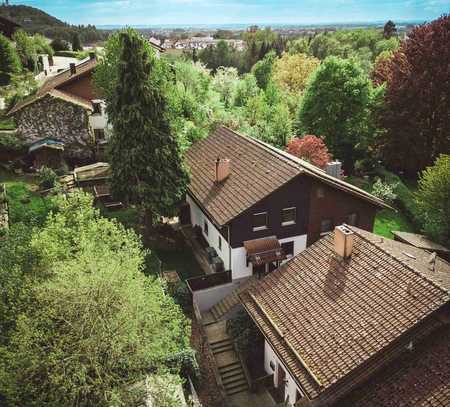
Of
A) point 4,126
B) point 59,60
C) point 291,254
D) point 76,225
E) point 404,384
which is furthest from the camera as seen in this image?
point 59,60

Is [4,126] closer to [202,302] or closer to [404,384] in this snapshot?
[202,302]

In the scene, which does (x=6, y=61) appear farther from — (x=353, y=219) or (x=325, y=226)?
(x=353, y=219)

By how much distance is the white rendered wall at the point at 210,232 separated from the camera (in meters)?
27.4

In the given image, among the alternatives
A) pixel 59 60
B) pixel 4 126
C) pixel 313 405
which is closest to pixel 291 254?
pixel 313 405

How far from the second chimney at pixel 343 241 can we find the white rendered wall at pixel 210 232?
27.8ft

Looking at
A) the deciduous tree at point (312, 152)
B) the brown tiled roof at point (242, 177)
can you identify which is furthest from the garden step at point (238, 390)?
the deciduous tree at point (312, 152)

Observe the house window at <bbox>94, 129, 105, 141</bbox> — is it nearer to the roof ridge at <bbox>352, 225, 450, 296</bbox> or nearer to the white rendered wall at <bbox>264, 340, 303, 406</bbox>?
the white rendered wall at <bbox>264, 340, 303, 406</bbox>

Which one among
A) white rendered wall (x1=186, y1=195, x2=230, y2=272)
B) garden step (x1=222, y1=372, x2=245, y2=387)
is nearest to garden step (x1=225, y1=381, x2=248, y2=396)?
garden step (x1=222, y1=372, x2=245, y2=387)

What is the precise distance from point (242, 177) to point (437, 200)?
15.8 metres

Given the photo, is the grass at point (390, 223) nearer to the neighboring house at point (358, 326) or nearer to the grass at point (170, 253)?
the neighboring house at point (358, 326)

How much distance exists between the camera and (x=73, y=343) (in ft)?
47.5

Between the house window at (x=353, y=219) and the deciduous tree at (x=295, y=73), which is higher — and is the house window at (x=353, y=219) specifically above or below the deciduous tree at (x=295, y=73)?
below

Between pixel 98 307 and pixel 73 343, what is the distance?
1487 mm

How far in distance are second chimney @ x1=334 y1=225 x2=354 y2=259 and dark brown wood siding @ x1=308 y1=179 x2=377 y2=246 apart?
732 cm
